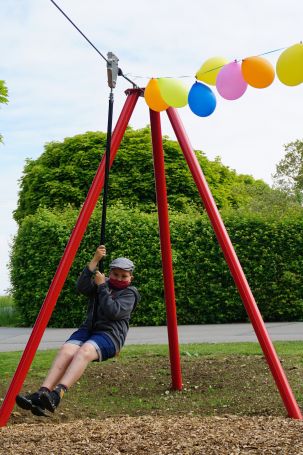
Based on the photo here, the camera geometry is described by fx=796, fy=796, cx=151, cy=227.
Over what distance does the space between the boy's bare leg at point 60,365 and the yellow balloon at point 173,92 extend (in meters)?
2.07

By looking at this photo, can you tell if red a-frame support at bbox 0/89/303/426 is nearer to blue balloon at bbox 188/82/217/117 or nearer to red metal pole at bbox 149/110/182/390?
red metal pole at bbox 149/110/182/390

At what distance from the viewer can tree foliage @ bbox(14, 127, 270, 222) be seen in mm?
22062

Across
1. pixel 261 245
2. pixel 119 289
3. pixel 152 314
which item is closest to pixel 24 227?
pixel 152 314

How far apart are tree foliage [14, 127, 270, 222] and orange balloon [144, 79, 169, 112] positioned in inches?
544

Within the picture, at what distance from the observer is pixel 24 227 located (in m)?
16.0

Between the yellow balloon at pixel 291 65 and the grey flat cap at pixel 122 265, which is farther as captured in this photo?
the grey flat cap at pixel 122 265

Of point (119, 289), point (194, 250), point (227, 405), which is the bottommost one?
point (227, 405)

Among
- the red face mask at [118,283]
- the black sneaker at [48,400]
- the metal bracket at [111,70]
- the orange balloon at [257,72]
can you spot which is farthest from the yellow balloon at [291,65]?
the black sneaker at [48,400]

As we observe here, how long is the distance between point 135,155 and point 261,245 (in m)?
8.38

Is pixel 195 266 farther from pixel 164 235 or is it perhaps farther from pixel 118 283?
pixel 118 283

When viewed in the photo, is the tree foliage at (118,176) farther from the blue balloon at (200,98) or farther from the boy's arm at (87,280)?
the boy's arm at (87,280)

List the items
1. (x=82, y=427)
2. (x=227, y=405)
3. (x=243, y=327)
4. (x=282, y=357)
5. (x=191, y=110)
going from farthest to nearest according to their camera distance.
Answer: (x=243, y=327), (x=282, y=357), (x=227, y=405), (x=191, y=110), (x=82, y=427)

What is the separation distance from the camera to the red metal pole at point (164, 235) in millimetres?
6832

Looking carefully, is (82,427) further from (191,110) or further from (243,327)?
(243,327)
